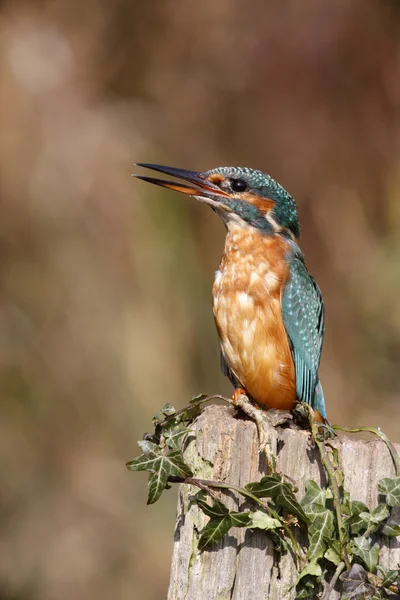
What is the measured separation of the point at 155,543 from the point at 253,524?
3644mm

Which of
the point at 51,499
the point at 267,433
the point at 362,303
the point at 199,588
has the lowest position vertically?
the point at 199,588

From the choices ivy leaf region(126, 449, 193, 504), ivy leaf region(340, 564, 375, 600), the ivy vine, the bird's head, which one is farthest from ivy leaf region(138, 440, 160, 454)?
the bird's head

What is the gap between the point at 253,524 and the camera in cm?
202

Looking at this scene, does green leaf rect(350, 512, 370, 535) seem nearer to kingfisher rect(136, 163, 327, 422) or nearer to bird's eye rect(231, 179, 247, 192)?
kingfisher rect(136, 163, 327, 422)

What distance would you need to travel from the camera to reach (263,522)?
6.63ft

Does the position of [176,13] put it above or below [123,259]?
above

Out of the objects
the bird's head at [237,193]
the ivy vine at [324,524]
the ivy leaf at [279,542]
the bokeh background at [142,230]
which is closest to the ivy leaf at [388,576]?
the ivy vine at [324,524]

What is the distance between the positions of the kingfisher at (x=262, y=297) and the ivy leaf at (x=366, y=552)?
1.31m

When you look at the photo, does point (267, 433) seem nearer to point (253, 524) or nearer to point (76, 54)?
point (253, 524)

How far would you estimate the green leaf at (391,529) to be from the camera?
Result: 6.57 feet

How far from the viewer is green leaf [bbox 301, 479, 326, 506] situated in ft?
6.63

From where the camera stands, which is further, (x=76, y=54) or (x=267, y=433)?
(x=76, y=54)

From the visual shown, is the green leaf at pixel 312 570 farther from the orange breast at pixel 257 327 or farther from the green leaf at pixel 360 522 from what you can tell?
the orange breast at pixel 257 327

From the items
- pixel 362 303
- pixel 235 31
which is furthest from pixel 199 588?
pixel 235 31
